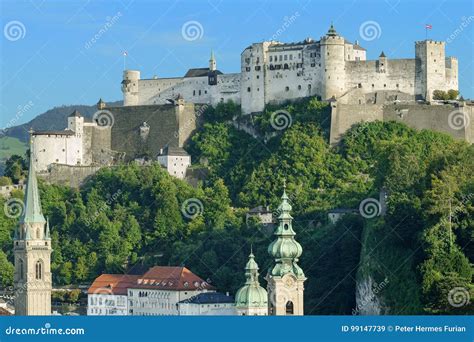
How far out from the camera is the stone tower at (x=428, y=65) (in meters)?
101

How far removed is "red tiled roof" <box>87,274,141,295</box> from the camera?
89562 mm

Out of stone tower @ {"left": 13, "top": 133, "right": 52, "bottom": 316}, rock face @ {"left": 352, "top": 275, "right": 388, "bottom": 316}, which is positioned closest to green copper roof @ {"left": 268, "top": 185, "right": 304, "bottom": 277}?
rock face @ {"left": 352, "top": 275, "right": 388, "bottom": 316}

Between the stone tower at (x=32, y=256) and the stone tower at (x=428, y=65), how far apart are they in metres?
22.7

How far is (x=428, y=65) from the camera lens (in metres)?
101

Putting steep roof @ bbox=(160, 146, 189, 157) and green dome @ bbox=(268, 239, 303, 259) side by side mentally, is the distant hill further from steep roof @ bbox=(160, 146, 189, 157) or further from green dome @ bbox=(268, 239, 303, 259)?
green dome @ bbox=(268, 239, 303, 259)

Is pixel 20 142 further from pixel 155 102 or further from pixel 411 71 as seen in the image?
pixel 411 71

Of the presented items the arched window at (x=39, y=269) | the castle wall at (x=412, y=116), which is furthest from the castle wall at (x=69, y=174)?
the arched window at (x=39, y=269)

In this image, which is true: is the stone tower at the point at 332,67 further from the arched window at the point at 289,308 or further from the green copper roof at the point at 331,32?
the arched window at the point at 289,308

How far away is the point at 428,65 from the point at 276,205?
37.1ft

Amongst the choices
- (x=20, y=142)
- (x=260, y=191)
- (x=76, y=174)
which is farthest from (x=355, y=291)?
(x=20, y=142)

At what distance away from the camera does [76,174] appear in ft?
336

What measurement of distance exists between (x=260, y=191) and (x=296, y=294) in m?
32.0

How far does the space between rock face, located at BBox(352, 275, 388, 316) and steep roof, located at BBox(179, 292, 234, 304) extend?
6470 mm

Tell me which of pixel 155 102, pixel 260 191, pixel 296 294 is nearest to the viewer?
pixel 296 294
